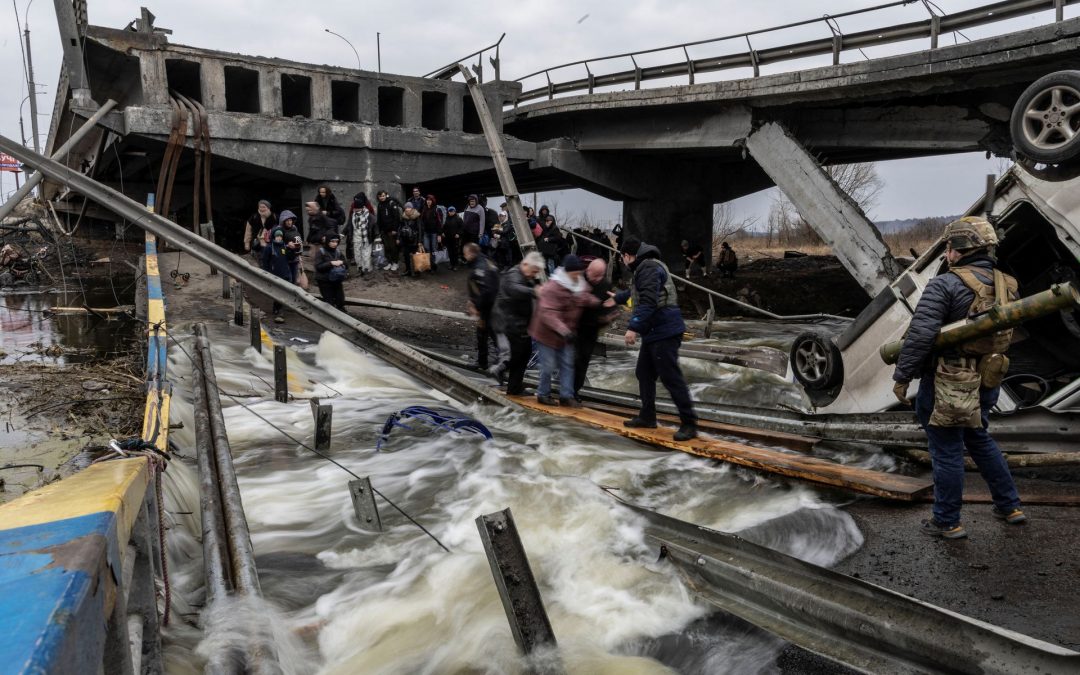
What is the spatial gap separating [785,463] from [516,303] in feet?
13.4

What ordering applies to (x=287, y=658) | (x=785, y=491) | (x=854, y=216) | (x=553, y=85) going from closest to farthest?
(x=287, y=658), (x=785, y=491), (x=854, y=216), (x=553, y=85)

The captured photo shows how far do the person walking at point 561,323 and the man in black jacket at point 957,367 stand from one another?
433 cm

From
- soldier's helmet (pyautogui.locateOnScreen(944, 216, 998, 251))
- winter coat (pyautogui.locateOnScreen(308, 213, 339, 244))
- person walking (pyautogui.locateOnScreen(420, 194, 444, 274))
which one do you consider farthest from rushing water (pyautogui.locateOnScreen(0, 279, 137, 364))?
soldier's helmet (pyautogui.locateOnScreen(944, 216, 998, 251))

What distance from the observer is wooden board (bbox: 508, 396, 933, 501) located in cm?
593

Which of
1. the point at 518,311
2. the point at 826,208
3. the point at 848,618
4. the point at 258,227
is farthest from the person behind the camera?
the point at 258,227

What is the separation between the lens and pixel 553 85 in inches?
904

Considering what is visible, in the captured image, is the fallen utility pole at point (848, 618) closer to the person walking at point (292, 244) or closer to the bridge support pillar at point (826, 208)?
the bridge support pillar at point (826, 208)

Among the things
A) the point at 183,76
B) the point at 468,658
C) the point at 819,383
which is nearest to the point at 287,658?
the point at 468,658

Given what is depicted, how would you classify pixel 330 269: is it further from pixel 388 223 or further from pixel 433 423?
pixel 433 423

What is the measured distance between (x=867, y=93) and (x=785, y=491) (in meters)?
12.0

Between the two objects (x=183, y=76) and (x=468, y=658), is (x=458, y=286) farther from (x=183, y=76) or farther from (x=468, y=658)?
(x=468, y=658)

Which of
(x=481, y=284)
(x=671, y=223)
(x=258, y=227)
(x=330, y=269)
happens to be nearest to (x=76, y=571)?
(x=481, y=284)

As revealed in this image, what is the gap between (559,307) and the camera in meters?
8.89

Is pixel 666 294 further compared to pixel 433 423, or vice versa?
pixel 433 423
